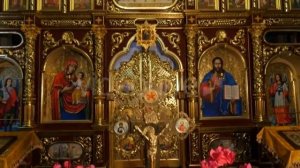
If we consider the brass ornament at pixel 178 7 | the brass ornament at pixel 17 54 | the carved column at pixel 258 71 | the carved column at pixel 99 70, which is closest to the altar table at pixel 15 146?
the carved column at pixel 99 70

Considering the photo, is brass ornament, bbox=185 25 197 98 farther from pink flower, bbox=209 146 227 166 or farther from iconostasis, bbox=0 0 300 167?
pink flower, bbox=209 146 227 166

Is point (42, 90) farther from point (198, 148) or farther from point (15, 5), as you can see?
point (198, 148)

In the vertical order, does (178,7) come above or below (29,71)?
above

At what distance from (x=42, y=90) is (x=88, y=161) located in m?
1.84

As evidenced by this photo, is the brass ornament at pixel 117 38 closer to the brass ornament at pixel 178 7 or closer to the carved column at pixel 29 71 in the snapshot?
the brass ornament at pixel 178 7

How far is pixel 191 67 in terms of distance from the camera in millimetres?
8859

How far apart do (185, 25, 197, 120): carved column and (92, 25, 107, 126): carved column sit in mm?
1852

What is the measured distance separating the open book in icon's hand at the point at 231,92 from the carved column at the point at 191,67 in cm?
75

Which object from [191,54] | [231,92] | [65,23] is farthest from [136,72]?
[231,92]

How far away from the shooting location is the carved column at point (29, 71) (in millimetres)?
8555

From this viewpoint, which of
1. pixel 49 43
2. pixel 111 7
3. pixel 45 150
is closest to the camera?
pixel 45 150

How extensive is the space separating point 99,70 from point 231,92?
2.96m

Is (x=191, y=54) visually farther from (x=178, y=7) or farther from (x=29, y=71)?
(x=29, y=71)

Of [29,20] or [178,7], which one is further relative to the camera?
[178,7]
